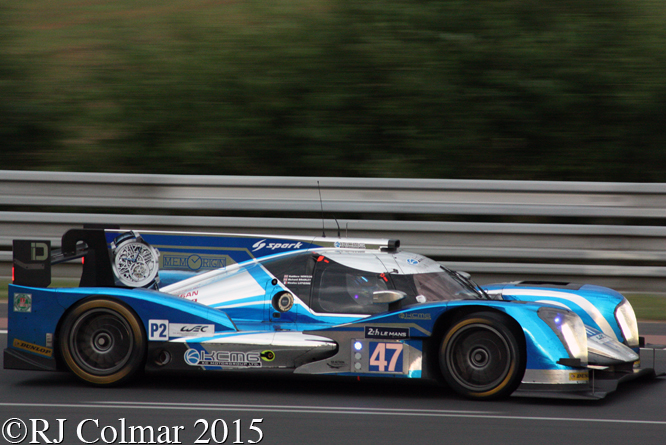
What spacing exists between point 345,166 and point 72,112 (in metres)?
4.77

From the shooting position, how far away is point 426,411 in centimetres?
523

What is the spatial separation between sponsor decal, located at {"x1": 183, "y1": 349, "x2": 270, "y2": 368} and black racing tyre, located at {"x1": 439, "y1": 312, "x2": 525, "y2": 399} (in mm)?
1330

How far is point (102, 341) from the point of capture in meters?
5.93

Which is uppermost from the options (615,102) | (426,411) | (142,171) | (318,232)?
(615,102)

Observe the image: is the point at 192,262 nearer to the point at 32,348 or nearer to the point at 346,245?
the point at 346,245

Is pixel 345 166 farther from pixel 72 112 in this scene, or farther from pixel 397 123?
pixel 72 112

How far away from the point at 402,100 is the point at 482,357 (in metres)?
6.59

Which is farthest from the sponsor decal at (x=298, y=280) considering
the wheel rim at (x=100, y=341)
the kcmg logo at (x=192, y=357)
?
the wheel rim at (x=100, y=341)

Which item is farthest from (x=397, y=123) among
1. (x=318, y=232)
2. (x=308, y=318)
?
(x=308, y=318)

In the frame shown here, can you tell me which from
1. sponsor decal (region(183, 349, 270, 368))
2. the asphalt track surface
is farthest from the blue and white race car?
the asphalt track surface

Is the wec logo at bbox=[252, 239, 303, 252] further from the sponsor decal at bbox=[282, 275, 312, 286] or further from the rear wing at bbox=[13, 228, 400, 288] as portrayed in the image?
the sponsor decal at bbox=[282, 275, 312, 286]

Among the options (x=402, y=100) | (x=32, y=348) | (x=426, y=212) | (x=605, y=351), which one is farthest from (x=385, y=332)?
(x=402, y=100)

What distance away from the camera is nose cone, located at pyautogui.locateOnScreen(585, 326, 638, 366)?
5453 millimetres

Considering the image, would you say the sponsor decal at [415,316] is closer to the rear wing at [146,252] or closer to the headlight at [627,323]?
the rear wing at [146,252]
